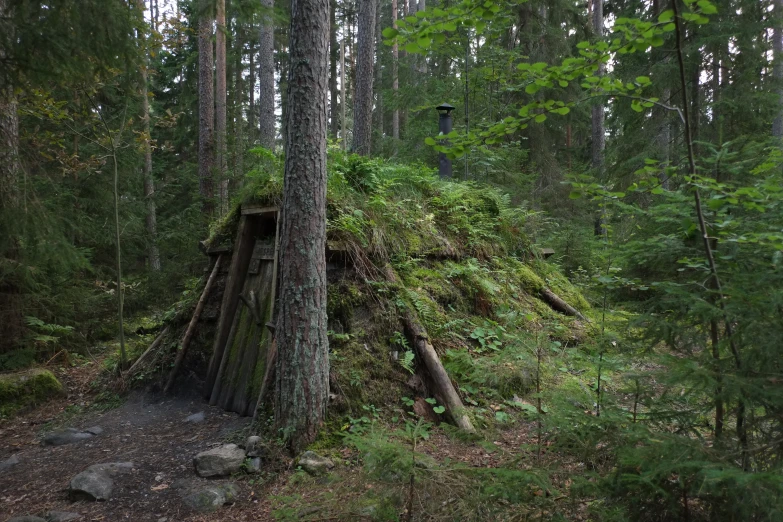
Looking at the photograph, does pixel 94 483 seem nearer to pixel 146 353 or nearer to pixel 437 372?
pixel 146 353

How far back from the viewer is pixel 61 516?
4.02 m

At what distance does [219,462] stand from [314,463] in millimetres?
929

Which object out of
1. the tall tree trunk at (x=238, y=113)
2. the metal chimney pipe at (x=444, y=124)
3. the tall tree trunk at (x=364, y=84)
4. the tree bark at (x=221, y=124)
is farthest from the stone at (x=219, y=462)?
the tall tree trunk at (x=238, y=113)

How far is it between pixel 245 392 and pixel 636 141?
368 inches

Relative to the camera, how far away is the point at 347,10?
23.2 metres

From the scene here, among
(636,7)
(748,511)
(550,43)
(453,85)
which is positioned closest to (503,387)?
(748,511)

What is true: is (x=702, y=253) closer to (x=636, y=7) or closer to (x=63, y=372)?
(x=63, y=372)

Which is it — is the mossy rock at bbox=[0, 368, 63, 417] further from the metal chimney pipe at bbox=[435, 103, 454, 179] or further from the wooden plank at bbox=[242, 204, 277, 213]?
the metal chimney pipe at bbox=[435, 103, 454, 179]

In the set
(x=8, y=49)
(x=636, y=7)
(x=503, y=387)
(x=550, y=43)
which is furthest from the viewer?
(x=550, y=43)

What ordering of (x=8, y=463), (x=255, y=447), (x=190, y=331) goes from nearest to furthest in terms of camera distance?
1. (x=255, y=447)
2. (x=8, y=463)
3. (x=190, y=331)

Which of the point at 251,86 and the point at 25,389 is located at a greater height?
the point at 251,86

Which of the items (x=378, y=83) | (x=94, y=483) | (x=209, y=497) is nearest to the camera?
(x=209, y=497)

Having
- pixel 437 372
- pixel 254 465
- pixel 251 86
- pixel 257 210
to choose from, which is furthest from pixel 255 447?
pixel 251 86

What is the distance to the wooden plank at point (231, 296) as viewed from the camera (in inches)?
260
